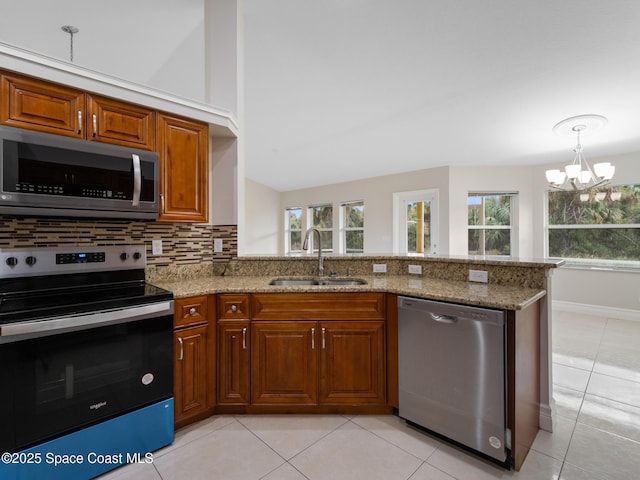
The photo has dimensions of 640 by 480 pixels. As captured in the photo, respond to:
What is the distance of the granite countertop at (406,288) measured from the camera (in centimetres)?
163

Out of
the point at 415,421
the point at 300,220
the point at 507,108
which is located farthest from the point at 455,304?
the point at 300,220

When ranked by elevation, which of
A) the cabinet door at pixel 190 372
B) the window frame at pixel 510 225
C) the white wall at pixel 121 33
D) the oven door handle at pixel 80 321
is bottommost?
the cabinet door at pixel 190 372

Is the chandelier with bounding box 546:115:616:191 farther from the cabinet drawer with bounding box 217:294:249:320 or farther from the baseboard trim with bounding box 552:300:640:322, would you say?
the cabinet drawer with bounding box 217:294:249:320

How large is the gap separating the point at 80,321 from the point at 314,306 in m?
1.22

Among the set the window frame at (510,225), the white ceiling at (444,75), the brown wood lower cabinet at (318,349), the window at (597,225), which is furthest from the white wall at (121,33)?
the window at (597,225)

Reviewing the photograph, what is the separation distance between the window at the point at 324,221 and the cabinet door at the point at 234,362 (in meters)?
5.00

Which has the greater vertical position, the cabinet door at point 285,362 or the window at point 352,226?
the window at point 352,226

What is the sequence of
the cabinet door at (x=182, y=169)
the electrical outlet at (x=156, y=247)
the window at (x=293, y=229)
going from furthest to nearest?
the window at (x=293, y=229), the electrical outlet at (x=156, y=247), the cabinet door at (x=182, y=169)

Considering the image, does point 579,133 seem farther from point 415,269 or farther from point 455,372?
point 455,372

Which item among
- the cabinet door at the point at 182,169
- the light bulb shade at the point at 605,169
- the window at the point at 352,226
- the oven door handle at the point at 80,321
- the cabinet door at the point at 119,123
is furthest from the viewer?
the window at the point at 352,226

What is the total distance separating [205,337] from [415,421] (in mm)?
1408

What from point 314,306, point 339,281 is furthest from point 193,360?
point 339,281

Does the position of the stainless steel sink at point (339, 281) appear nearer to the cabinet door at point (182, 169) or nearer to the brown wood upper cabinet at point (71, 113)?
the cabinet door at point (182, 169)

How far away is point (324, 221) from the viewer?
280 inches
